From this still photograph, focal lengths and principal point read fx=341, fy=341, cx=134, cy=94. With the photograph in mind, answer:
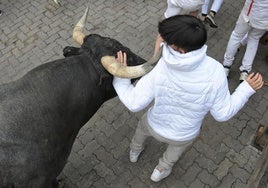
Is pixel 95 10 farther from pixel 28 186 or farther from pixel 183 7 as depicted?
pixel 28 186

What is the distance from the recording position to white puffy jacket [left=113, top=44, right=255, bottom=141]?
2407 mm

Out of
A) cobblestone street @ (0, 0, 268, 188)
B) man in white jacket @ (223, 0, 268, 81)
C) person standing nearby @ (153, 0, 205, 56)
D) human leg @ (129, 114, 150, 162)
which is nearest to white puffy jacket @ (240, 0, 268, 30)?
man in white jacket @ (223, 0, 268, 81)

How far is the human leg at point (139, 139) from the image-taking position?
3.37 meters

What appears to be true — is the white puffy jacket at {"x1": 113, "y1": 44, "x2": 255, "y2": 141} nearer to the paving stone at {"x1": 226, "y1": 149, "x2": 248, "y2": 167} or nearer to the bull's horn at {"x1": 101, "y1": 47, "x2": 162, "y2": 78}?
the bull's horn at {"x1": 101, "y1": 47, "x2": 162, "y2": 78}

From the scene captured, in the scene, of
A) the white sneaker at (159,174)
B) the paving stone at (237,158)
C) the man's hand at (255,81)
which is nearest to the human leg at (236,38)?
the paving stone at (237,158)

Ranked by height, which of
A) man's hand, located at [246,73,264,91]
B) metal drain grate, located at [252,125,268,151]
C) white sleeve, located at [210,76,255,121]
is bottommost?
metal drain grate, located at [252,125,268,151]

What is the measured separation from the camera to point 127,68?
2645 millimetres

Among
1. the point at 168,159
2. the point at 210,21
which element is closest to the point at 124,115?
the point at 168,159

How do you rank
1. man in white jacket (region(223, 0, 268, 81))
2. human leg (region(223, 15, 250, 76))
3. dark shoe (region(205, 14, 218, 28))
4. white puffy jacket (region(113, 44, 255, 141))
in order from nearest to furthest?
1. white puffy jacket (region(113, 44, 255, 141))
2. man in white jacket (region(223, 0, 268, 81))
3. human leg (region(223, 15, 250, 76))
4. dark shoe (region(205, 14, 218, 28))

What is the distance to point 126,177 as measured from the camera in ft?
12.8

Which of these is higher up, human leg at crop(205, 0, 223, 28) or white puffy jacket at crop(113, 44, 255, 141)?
white puffy jacket at crop(113, 44, 255, 141)

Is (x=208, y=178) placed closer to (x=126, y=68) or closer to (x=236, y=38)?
(x=236, y=38)

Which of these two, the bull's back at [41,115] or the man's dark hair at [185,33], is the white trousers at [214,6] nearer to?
the bull's back at [41,115]

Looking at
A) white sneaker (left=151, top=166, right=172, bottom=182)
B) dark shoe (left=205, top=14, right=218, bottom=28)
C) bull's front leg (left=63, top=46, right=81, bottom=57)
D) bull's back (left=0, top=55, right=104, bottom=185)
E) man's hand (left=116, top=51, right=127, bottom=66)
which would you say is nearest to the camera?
bull's back (left=0, top=55, right=104, bottom=185)
